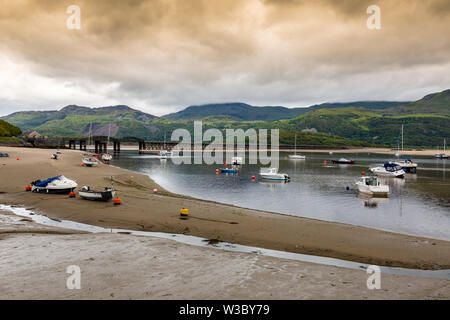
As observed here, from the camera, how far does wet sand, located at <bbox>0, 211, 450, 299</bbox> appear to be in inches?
420

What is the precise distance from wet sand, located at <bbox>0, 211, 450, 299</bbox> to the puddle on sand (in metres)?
1.27

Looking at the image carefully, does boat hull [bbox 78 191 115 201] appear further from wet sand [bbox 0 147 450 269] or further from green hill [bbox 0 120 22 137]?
green hill [bbox 0 120 22 137]

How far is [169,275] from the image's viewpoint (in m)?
12.4

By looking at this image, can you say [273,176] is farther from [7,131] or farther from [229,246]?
[7,131]

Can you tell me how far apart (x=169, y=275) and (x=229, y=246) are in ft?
21.0

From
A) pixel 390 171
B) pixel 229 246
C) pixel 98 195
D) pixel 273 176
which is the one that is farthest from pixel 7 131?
pixel 229 246

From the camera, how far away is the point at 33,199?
98.5ft

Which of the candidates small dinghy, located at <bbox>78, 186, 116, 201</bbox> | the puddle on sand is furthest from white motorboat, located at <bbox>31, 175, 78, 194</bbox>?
the puddle on sand

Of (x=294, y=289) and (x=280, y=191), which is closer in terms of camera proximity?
(x=294, y=289)

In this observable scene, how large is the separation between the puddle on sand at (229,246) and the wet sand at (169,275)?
1.27 m

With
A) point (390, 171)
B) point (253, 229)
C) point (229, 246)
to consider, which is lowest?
point (229, 246)
